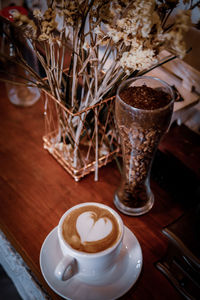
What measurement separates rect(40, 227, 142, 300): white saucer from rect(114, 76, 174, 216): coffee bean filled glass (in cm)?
18

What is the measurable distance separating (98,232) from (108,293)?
0.13m

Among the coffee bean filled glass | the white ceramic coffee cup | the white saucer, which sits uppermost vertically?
the coffee bean filled glass

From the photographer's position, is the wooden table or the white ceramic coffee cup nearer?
the white ceramic coffee cup

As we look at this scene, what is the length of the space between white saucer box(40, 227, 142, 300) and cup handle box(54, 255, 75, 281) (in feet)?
0.17

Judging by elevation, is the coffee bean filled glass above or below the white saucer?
above

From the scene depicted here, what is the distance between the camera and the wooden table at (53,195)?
671 millimetres

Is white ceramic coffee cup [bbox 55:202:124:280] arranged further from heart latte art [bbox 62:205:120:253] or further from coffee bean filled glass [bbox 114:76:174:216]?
coffee bean filled glass [bbox 114:76:174:216]

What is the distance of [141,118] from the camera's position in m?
0.57

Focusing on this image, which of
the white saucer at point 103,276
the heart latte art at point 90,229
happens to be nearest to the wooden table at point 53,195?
the white saucer at point 103,276

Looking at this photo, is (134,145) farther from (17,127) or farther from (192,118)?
(17,127)

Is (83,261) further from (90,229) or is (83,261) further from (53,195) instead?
(53,195)

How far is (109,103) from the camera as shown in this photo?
30.3 inches

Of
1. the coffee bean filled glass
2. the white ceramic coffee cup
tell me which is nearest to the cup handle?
the white ceramic coffee cup

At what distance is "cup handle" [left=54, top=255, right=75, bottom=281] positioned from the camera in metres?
0.54
